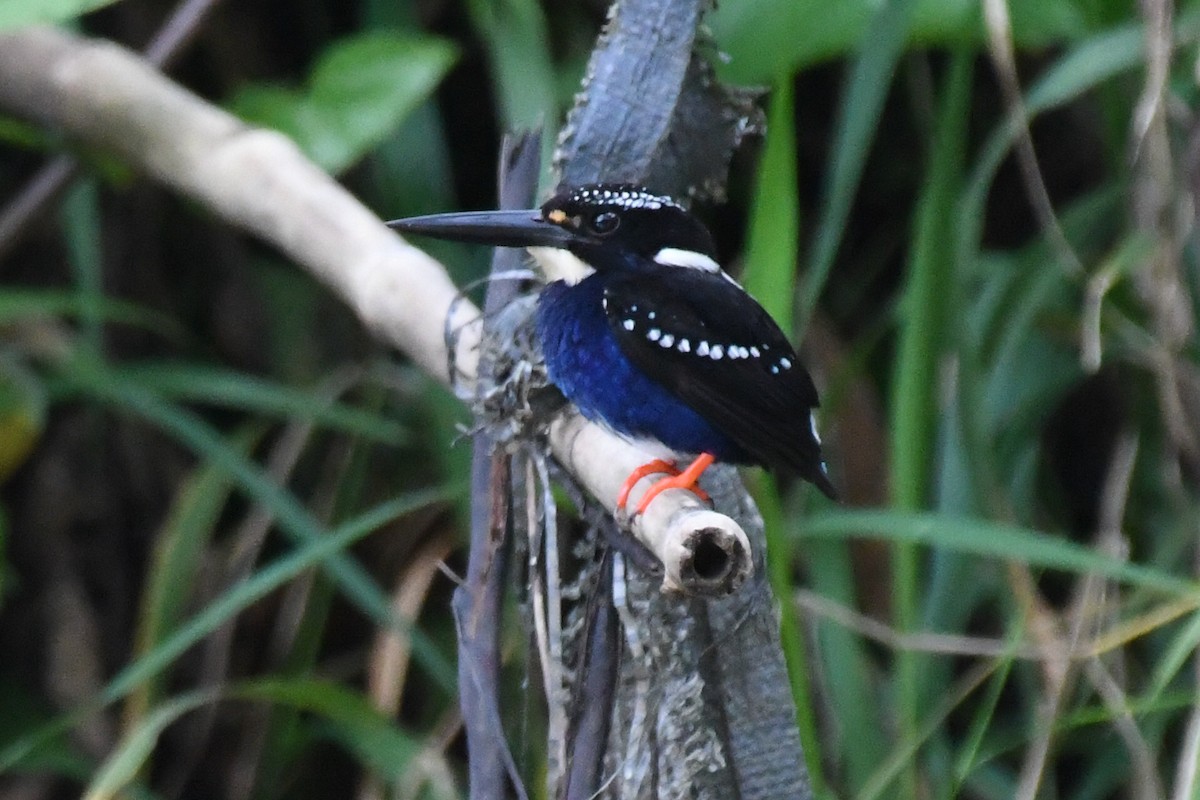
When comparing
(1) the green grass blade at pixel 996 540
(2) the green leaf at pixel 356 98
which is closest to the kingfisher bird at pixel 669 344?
(1) the green grass blade at pixel 996 540

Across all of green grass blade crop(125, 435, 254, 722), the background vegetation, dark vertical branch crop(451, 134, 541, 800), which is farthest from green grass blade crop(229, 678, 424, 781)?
dark vertical branch crop(451, 134, 541, 800)

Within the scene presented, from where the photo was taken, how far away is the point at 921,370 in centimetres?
179

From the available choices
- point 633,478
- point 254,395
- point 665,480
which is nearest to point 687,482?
point 665,480

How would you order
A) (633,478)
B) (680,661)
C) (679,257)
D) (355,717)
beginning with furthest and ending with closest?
(355,717), (679,257), (633,478), (680,661)

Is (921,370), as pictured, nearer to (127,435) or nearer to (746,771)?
(746,771)

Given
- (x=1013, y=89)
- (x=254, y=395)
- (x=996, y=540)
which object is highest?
(x=254, y=395)

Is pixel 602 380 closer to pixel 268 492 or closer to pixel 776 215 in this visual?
pixel 776 215

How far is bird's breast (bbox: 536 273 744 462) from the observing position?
62.0 inches

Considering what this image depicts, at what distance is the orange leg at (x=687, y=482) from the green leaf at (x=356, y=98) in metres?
0.70

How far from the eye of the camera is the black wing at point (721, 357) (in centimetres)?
165

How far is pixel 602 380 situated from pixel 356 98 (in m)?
0.72

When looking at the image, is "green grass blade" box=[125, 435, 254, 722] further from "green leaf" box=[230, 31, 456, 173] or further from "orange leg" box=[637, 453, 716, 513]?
"orange leg" box=[637, 453, 716, 513]

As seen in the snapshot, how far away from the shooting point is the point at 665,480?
58.2 inches

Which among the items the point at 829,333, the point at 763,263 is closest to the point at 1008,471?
the point at 829,333
